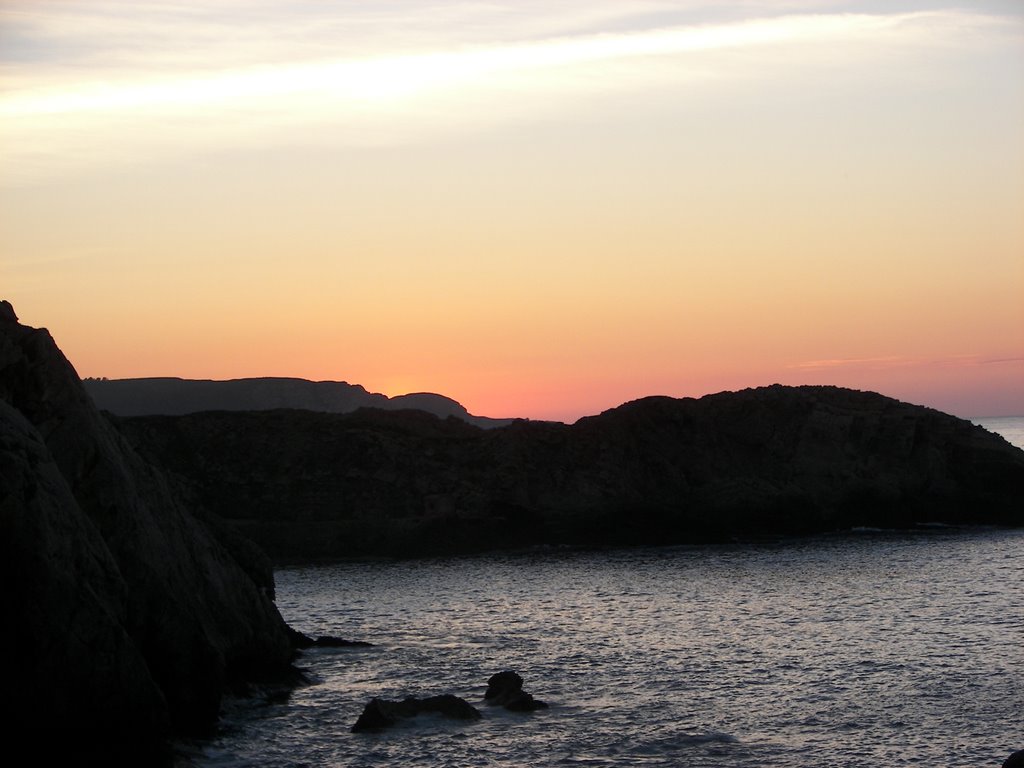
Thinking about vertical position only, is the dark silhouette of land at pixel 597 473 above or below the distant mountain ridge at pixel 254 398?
below

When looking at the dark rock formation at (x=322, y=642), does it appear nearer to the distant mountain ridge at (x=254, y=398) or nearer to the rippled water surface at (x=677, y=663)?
the rippled water surface at (x=677, y=663)

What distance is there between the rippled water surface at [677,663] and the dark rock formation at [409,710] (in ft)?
1.36

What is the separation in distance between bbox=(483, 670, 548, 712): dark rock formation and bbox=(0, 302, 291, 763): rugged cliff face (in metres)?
7.17

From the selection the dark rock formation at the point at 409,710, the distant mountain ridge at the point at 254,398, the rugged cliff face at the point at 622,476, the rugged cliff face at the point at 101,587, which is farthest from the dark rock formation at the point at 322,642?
the distant mountain ridge at the point at 254,398

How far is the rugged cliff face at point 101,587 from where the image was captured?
21.7 m

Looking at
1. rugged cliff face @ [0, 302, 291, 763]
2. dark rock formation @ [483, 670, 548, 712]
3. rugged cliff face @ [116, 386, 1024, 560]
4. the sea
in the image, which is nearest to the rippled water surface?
the sea

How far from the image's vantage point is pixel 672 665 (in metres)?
36.1

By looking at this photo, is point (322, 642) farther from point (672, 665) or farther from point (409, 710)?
point (672, 665)

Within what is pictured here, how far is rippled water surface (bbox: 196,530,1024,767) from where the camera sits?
26.7 metres

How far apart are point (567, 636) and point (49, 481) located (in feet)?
76.0

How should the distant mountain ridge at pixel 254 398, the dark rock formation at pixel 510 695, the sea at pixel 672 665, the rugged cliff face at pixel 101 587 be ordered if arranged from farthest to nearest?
the distant mountain ridge at pixel 254 398, the dark rock formation at pixel 510 695, the sea at pixel 672 665, the rugged cliff face at pixel 101 587

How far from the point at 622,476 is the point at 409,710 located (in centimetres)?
5328

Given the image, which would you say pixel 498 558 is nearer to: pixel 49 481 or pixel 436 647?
pixel 436 647

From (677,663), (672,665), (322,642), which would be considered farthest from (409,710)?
(322,642)
